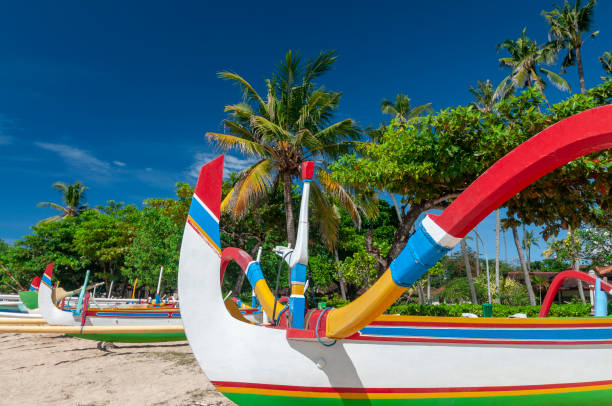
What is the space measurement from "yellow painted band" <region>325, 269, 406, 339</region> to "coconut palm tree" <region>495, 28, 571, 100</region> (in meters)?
27.0

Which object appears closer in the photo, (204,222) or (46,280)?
(204,222)

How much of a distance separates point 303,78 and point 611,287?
1198cm

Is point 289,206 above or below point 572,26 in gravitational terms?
below

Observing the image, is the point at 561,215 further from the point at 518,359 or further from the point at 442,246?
the point at 442,246

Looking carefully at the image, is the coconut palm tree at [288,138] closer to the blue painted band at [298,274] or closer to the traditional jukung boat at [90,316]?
the traditional jukung boat at [90,316]

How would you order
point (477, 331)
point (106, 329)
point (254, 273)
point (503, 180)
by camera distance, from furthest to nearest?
point (106, 329), point (254, 273), point (477, 331), point (503, 180)

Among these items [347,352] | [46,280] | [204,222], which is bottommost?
[46,280]

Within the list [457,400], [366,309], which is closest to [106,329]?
[366,309]

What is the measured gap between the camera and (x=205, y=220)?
96.3 inches

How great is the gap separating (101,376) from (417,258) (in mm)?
6488

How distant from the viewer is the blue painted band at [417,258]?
1692 millimetres

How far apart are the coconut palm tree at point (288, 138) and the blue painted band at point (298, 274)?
954cm

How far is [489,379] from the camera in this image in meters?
2.62

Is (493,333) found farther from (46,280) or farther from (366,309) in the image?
(46,280)
